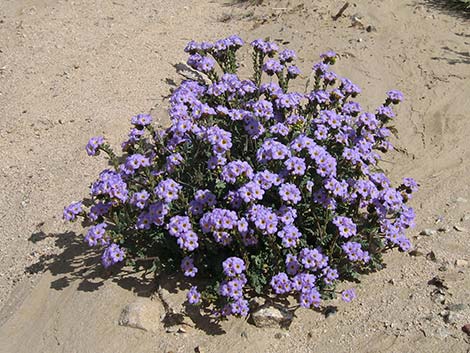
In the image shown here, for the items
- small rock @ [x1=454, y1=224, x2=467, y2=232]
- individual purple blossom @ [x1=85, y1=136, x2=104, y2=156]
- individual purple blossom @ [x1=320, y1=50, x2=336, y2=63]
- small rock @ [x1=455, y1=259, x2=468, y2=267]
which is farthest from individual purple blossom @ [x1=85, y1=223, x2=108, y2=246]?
small rock @ [x1=454, y1=224, x2=467, y2=232]

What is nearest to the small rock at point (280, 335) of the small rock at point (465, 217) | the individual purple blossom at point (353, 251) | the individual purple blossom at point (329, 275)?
the individual purple blossom at point (329, 275)

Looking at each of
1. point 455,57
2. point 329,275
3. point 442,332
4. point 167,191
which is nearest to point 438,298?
point 442,332

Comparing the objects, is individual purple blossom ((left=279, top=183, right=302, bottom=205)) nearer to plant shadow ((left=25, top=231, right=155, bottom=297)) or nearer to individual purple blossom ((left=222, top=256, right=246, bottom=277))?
individual purple blossom ((left=222, top=256, right=246, bottom=277))

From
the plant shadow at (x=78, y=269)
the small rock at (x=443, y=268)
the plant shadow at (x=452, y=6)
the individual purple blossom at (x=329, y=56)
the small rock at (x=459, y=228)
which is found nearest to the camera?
the small rock at (x=443, y=268)

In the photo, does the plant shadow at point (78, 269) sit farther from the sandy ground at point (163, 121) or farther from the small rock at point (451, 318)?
the small rock at point (451, 318)

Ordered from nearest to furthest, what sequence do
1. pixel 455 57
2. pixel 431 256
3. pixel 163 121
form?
pixel 431 256 → pixel 163 121 → pixel 455 57

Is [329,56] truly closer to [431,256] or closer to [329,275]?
[431,256]

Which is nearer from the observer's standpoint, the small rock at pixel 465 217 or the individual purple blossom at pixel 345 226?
the individual purple blossom at pixel 345 226
